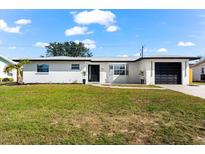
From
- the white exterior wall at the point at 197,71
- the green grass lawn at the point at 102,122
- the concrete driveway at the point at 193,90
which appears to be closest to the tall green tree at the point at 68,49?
the white exterior wall at the point at 197,71

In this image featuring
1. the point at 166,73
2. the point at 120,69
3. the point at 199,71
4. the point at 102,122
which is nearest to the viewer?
the point at 102,122

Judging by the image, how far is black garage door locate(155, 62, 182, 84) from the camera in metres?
23.6

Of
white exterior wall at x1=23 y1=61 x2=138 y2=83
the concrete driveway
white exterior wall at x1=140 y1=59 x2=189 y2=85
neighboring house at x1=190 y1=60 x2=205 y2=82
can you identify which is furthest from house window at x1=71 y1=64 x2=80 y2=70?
neighboring house at x1=190 y1=60 x2=205 y2=82

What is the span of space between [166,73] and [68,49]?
A: 1420 inches

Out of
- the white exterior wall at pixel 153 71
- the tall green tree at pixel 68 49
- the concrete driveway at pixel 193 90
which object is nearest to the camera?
the concrete driveway at pixel 193 90

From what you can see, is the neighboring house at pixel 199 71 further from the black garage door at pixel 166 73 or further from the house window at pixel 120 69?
the house window at pixel 120 69

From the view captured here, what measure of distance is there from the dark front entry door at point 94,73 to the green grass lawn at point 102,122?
16.6m

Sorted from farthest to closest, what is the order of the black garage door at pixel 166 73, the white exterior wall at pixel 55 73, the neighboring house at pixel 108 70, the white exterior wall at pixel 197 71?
the white exterior wall at pixel 197 71, the white exterior wall at pixel 55 73, the black garage door at pixel 166 73, the neighboring house at pixel 108 70

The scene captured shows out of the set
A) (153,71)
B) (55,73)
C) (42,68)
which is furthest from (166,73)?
(42,68)

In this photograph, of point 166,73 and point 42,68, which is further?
point 42,68

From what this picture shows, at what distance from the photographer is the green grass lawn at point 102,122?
6.06 meters

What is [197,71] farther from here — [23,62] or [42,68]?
[23,62]

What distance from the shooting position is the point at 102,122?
7.18 metres
